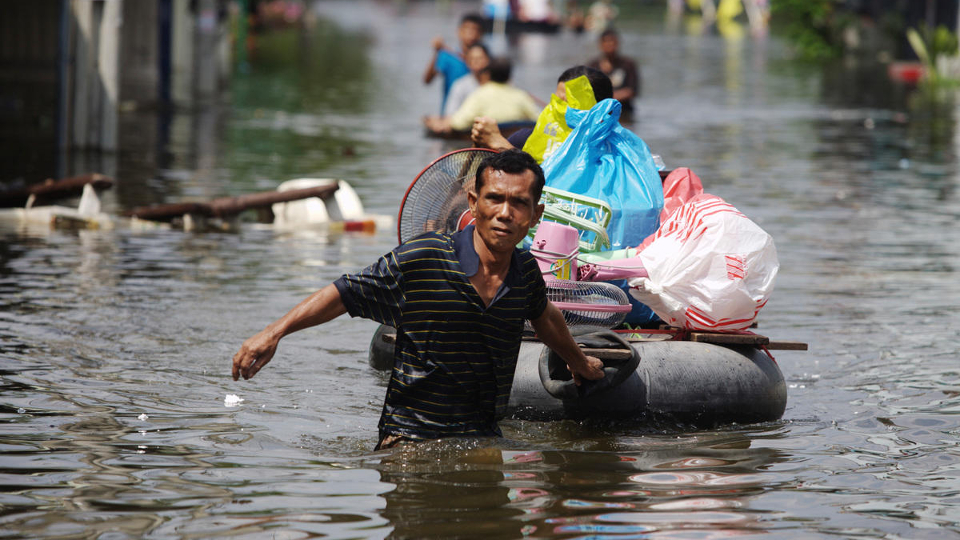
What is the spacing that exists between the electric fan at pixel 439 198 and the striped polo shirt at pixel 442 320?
1.77 m

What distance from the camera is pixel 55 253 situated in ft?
35.1

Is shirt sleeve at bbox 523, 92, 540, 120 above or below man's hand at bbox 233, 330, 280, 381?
above

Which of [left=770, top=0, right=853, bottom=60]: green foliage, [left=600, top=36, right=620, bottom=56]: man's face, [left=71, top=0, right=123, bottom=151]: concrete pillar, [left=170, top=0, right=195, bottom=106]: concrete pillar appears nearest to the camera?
[left=71, top=0, right=123, bottom=151]: concrete pillar

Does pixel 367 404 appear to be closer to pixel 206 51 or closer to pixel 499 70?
pixel 499 70

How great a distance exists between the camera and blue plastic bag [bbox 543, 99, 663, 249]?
23.3 feet

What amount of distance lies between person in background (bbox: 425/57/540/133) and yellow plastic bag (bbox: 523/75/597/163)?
8.36 meters

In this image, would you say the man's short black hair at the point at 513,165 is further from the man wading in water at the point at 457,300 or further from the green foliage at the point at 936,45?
the green foliage at the point at 936,45

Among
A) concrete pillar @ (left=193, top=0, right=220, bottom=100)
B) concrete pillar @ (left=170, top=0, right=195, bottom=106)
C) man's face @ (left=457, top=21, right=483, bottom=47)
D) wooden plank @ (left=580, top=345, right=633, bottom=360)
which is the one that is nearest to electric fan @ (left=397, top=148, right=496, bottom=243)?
wooden plank @ (left=580, top=345, right=633, bottom=360)

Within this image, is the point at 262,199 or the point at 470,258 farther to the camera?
the point at 262,199

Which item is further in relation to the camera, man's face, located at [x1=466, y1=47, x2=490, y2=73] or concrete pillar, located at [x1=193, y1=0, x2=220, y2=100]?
concrete pillar, located at [x1=193, y1=0, x2=220, y2=100]

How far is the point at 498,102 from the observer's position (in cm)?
1633

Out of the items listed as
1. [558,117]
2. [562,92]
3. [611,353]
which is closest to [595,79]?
[562,92]

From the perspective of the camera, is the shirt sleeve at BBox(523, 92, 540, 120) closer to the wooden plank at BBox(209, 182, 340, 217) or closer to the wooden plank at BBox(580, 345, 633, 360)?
the wooden plank at BBox(209, 182, 340, 217)

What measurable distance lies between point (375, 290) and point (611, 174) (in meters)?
2.36
